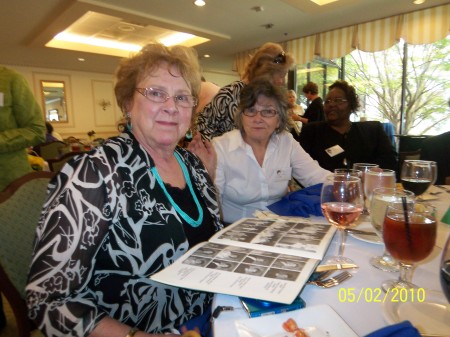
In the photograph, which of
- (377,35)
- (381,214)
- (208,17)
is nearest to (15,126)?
(381,214)

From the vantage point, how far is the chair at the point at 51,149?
4.32 metres

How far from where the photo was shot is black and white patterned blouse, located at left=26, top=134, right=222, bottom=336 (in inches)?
28.5

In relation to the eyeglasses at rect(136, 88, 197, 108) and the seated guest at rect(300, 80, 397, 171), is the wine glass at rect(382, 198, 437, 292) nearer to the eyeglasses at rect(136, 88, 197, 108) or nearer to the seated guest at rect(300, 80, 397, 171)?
the eyeglasses at rect(136, 88, 197, 108)

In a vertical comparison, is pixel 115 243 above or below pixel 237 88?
below

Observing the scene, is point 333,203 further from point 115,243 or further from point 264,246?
point 115,243

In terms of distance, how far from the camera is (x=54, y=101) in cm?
879

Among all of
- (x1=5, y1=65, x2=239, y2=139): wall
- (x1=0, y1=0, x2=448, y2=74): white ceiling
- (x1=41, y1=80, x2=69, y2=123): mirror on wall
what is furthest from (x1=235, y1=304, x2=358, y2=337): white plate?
(x1=41, y1=80, x2=69, y2=123): mirror on wall

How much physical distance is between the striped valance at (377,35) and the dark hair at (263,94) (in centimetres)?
470

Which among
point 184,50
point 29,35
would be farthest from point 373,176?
point 29,35

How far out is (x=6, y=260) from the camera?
892 millimetres

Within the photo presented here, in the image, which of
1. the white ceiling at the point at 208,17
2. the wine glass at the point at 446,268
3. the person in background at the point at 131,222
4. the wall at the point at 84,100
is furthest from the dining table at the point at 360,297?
the wall at the point at 84,100

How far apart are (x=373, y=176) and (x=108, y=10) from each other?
4.61 metres

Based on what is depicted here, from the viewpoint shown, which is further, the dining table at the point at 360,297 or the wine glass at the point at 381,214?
the wine glass at the point at 381,214

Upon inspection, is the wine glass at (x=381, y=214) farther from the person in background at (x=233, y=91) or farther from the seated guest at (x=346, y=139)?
the seated guest at (x=346, y=139)
